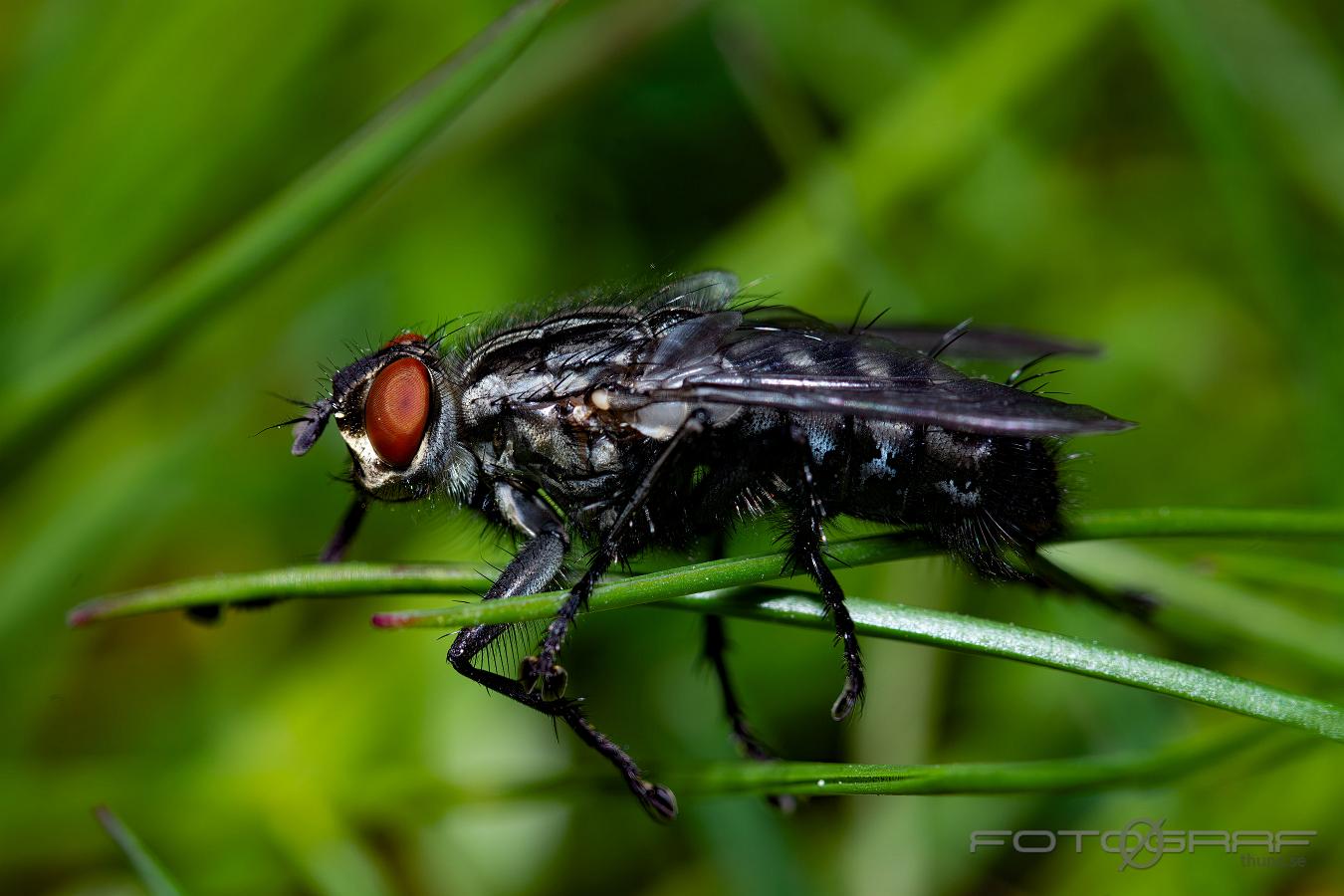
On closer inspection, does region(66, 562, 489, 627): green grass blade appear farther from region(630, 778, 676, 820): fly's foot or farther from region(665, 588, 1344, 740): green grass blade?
region(665, 588, 1344, 740): green grass blade

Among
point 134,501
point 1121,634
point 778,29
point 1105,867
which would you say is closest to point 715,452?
point 1121,634

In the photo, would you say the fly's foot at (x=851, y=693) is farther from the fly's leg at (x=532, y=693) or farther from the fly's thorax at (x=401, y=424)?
the fly's thorax at (x=401, y=424)

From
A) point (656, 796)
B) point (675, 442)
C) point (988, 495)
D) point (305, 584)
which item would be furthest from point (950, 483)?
point (305, 584)

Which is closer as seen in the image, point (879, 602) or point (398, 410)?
point (879, 602)

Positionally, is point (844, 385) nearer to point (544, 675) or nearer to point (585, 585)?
point (585, 585)

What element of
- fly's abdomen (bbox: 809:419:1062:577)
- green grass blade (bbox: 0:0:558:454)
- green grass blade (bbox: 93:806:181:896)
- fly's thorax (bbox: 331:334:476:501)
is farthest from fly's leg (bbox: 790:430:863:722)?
green grass blade (bbox: 93:806:181:896)

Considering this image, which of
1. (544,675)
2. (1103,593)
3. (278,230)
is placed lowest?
(1103,593)
